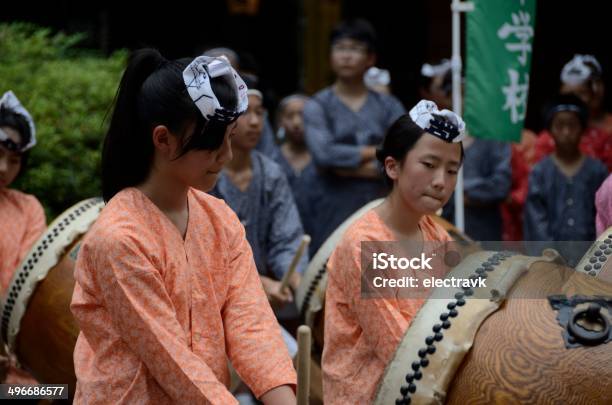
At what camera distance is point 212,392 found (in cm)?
230

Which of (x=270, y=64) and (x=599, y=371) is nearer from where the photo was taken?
Answer: (x=599, y=371)

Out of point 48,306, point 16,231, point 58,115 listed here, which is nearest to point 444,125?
point 48,306

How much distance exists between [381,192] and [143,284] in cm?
373

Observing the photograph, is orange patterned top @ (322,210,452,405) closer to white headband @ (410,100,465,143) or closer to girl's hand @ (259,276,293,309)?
white headband @ (410,100,465,143)

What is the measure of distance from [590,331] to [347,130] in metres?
3.69

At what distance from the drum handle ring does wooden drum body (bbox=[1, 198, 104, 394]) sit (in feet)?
7.22

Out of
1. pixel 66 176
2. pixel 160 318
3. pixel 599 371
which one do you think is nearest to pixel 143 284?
pixel 160 318

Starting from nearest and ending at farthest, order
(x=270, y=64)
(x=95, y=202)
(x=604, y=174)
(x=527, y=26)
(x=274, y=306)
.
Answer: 1. (x=95, y=202)
2. (x=274, y=306)
3. (x=527, y=26)
4. (x=604, y=174)
5. (x=270, y=64)

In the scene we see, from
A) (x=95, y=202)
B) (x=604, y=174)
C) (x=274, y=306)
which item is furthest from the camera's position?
(x=604, y=174)

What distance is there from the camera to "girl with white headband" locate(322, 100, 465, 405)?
284 centimetres

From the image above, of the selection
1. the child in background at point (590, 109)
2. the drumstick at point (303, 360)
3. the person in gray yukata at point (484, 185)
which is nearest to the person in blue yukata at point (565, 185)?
the person in gray yukata at point (484, 185)

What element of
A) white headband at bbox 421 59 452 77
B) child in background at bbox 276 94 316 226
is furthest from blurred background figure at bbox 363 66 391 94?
child in background at bbox 276 94 316 226

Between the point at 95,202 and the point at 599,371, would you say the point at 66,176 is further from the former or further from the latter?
the point at 599,371

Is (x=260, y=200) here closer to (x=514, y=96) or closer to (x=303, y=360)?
(x=514, y=96)
